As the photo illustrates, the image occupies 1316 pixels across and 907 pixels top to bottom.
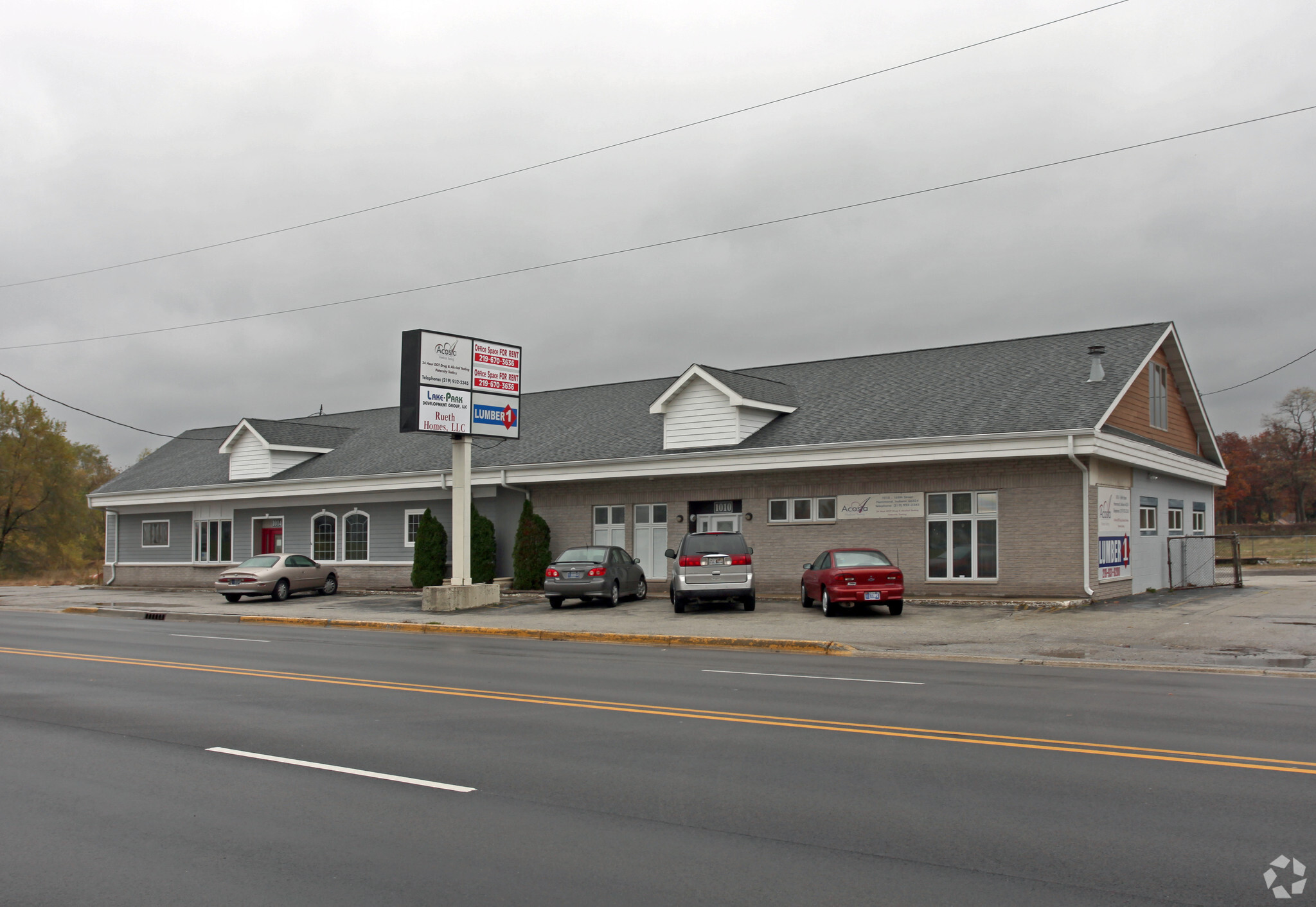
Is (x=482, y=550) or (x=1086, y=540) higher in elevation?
(x=1086, y=540)

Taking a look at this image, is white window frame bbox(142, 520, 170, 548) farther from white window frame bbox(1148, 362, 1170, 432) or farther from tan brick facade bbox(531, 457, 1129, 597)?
white window frame bbox(1148, 362, 1170, 432)

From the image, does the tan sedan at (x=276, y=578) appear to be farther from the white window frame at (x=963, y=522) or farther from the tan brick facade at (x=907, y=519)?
the white window frame at (x=963, y=522)

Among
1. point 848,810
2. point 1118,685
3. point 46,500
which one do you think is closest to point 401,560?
point 1118,685

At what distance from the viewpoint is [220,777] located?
744 centimetres

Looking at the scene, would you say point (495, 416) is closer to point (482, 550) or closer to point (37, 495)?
point (482, 550)

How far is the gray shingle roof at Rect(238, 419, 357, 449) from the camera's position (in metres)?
39.0

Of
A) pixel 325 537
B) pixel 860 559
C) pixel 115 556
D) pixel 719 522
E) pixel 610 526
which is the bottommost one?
pixel 115 556

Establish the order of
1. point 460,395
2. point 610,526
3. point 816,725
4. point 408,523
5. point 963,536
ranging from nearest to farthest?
point 816,725 < point 963,536 < point 460,395 < point 610,526 < point 408,523

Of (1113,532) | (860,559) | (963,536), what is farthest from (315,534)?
(1113,532)

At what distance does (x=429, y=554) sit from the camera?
107ft

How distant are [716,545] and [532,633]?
491 cm

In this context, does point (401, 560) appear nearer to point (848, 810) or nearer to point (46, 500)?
point (848, 810)

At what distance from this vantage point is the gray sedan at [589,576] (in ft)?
81.6

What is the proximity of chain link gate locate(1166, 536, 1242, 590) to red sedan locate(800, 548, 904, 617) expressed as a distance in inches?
498
